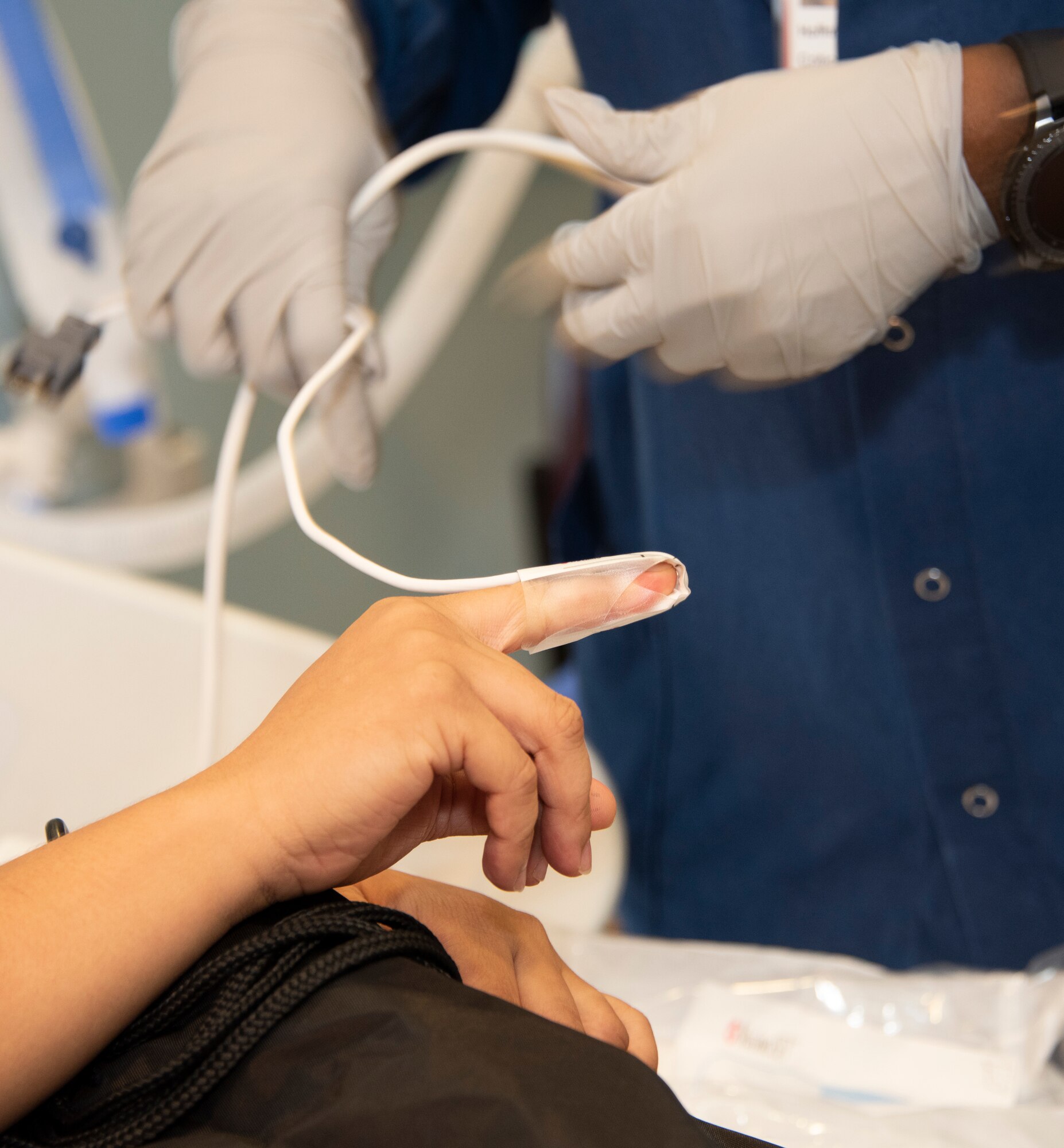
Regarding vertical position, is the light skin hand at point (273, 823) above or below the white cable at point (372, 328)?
below

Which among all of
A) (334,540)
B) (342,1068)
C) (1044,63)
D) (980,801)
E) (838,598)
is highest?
(1044,63)

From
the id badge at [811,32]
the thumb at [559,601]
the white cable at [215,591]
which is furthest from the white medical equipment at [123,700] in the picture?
the id badge at [811,32]

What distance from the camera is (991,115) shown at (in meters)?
0.54

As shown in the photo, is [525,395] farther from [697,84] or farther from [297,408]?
[297,408]

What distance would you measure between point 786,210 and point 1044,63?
0.14 meters

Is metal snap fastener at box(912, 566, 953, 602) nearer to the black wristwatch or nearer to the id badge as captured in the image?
the black wristwatch

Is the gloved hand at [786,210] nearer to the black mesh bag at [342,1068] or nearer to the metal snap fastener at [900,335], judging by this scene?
the metal snap fastener at [900,335]

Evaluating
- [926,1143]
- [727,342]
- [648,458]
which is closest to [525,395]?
[648,458]

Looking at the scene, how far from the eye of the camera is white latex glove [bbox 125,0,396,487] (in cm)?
65

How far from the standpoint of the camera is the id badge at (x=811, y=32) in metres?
0.62

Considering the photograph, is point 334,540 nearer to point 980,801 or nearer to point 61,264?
point 980,801

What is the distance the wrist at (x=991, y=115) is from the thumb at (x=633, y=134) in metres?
0.15

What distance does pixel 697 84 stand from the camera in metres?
0.70

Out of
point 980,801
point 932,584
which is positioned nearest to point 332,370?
point 932,584
